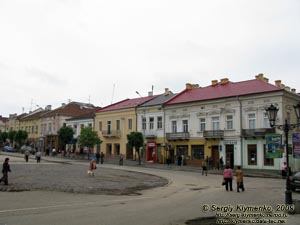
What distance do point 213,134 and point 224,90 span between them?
616cm

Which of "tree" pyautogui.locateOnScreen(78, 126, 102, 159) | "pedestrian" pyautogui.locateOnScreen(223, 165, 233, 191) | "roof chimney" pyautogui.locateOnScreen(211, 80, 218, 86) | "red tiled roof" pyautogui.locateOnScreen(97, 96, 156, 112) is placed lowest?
"pedestrian" pyautogui.locateOnScreen(223, 165, 233, 191)

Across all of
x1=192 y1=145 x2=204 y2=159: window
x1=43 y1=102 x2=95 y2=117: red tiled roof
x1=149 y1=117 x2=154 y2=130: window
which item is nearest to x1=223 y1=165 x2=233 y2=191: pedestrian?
x1=192 y1=145 x2=204 y2=159: window

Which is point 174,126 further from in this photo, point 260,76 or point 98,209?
point 98,209

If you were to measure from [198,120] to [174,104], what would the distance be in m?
4.35

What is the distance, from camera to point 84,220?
10828 mm

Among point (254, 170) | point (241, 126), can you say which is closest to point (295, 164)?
point (254, 170)

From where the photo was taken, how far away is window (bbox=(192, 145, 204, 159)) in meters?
44.9

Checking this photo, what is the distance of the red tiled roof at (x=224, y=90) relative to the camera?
41.0m

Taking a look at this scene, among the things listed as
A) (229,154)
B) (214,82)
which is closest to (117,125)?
(214,82)

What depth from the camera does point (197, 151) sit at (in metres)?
45.4

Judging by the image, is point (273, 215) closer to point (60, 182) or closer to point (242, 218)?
point (242, 218)

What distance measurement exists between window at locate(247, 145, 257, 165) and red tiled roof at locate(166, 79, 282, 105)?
5.96 metres

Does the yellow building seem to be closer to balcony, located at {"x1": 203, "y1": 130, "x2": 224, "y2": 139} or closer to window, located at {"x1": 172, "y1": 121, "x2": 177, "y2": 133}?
window, located at {"x1": 172, "y1": 121, "x2": 177, "y2": 133}

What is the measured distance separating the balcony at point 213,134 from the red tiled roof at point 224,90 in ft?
13.4
